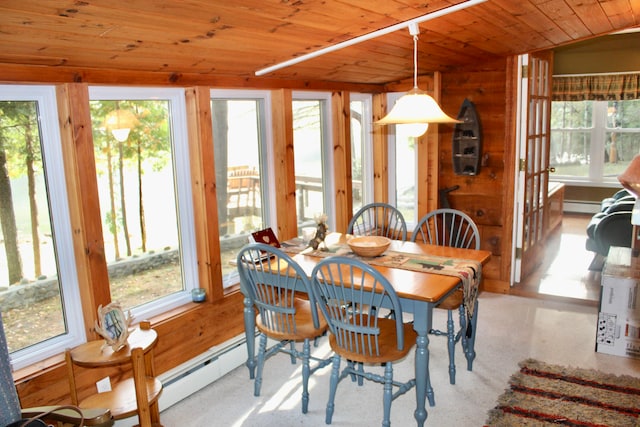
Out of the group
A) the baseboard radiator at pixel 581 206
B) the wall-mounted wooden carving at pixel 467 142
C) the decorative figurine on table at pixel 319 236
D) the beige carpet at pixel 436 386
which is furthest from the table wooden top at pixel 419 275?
the baseboard radiator at pixel 581 206

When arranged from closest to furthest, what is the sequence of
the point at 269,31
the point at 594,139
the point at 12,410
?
the point at 12,410
the point at 269,31
the point at 594,139

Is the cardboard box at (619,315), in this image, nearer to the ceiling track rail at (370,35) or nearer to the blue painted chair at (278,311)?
the blue painted chair at (278,311)

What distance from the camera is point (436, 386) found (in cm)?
313

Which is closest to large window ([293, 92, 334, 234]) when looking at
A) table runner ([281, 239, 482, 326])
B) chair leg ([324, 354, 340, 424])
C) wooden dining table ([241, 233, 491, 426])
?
table runner ([281, 239, 482, 326])

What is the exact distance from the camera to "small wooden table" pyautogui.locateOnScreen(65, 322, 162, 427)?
7.73 ft

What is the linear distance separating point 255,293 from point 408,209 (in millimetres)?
2453

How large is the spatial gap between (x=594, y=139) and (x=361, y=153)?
15.3 ft

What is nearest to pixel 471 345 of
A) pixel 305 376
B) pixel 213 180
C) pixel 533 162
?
pixel 305 376

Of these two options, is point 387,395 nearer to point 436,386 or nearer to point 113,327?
point 436,386

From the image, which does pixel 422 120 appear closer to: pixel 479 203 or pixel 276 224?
pixel 276 224

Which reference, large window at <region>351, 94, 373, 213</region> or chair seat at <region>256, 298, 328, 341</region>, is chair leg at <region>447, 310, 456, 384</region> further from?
large window at <region>351, 94, 373, 213</region>

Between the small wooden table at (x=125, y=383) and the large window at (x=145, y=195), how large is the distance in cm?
49

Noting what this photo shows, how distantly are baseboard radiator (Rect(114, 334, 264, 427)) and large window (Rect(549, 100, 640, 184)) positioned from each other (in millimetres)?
6387

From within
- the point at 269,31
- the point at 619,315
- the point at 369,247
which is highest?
the point at 269,31
